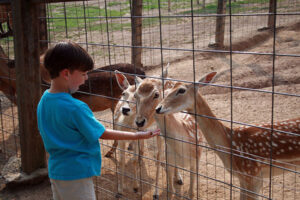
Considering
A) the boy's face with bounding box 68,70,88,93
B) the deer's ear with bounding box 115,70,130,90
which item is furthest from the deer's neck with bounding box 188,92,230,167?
the boy's face with bounding box 68,70,88,93

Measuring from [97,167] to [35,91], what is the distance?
6.49 feet

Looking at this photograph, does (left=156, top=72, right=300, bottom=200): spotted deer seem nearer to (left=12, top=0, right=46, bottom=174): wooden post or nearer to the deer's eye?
the deer's eye

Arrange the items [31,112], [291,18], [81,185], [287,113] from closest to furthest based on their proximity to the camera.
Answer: [81,185] < [31,112] < [287,113] < [291,18]

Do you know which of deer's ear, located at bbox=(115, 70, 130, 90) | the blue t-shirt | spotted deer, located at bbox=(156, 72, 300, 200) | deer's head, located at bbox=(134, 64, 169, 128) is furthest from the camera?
deer's ear, located at bbox=(115, 70, 130, 90)

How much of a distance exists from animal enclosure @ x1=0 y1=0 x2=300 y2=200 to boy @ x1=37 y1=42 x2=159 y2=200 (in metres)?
0.61

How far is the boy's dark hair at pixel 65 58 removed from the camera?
214 centimetres

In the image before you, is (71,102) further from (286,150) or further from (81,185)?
(286,150)

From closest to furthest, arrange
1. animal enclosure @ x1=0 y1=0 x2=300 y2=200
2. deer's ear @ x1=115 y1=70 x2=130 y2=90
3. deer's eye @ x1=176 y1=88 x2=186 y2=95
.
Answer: animal enclosure @ x1=0 y1=0 x2=300 y2=200
deer's eye @ x1=176 y1=88 x2=186 y2=95
deer's ear @ x1=115 y1=70 x2=130 y2=90

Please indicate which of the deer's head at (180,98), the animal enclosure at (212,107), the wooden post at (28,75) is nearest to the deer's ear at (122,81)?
the animal enclosure at (212,107)

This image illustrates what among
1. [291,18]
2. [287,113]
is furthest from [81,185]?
[291,18]

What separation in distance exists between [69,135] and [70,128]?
0.18ft

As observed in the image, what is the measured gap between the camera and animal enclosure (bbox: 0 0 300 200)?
299cm

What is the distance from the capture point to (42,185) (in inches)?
173

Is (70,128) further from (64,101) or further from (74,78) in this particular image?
(74,78)
